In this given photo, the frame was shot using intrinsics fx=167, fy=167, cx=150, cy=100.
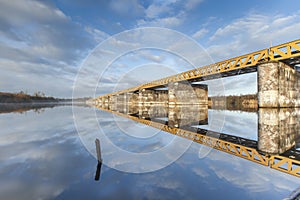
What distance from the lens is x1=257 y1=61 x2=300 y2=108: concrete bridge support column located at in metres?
16.4

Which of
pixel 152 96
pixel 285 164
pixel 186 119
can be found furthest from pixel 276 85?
pixel 152 96

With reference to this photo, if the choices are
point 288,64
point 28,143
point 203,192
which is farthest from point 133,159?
point 288,64

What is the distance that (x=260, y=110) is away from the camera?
17.6 meters

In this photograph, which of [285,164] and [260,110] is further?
[260,110]

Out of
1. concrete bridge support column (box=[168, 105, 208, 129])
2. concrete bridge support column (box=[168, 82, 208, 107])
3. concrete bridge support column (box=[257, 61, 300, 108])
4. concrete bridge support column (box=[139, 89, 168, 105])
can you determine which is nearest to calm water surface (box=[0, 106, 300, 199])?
concrete bridge support column (box=[168, 105, 208, 129])

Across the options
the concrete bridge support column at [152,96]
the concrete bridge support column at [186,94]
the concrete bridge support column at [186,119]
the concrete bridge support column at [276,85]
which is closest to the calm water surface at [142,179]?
the concrete bridge support column at [186,119]

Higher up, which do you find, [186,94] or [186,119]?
[186,94]

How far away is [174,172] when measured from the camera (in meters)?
3.68

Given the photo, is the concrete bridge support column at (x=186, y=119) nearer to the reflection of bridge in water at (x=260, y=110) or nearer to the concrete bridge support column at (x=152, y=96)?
the reflection of bridge in water at (x=260, y=110)

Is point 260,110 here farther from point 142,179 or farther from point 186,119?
point 142,179

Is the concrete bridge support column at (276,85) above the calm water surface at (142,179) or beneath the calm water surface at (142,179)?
above

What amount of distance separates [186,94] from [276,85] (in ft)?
64.7

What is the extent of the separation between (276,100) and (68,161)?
19.2 meters

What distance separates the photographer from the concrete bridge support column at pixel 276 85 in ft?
53.9
